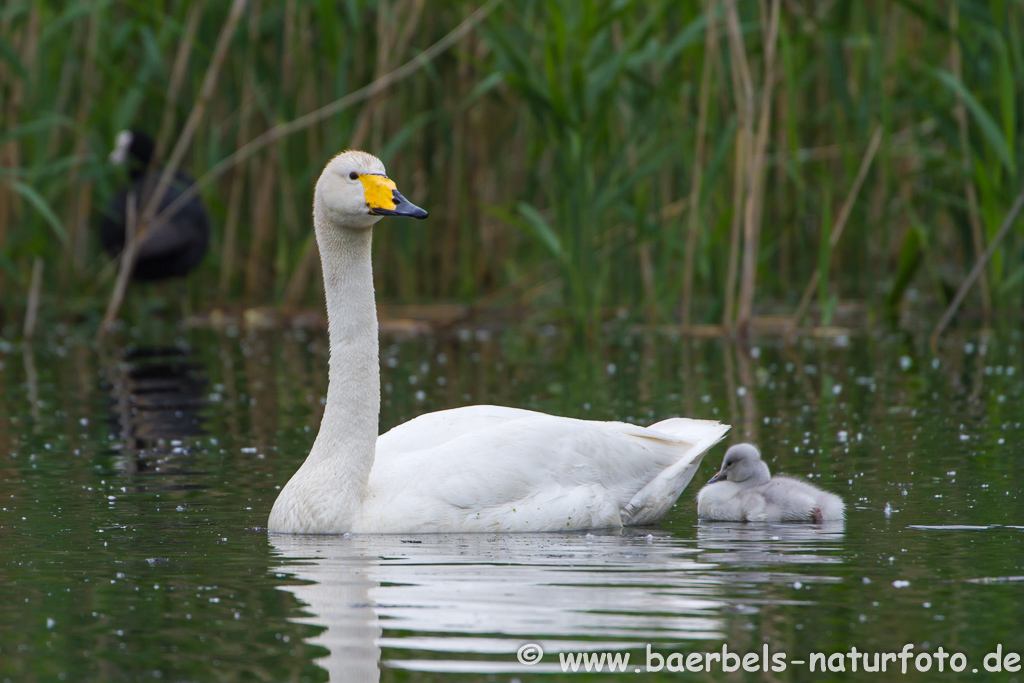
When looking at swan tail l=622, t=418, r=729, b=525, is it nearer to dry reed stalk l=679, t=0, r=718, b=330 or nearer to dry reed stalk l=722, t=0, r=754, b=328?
dry reed stalk l=722, t=0, r=754, b=328

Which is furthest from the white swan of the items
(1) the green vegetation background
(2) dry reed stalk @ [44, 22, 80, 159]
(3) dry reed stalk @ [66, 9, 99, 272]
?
(2) dry reed stalk @ [44, 22, 80, 159]

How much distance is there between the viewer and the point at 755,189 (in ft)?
37.2

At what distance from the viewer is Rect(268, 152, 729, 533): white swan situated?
5605 millimetres

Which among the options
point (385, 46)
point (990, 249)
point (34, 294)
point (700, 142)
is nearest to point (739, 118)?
point (700, 142)

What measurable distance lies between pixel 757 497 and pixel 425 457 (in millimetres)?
1317

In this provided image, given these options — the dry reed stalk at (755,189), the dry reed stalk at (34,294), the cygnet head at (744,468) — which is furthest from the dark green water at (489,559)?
the dry reed stalk at (34,294)

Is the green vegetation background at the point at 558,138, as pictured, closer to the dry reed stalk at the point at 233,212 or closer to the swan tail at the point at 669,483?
the dry reed stalk at the point at 233,212

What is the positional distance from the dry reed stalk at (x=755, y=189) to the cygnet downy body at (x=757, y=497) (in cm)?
511

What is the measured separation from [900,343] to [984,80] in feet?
7.25

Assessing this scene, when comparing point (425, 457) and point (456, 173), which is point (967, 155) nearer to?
point (456, 173)

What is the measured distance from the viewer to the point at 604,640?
388 cm

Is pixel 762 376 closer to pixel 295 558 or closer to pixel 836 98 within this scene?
pixel 836 98

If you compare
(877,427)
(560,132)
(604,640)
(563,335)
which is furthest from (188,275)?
(604,640)

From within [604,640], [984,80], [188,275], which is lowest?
[604,640]
